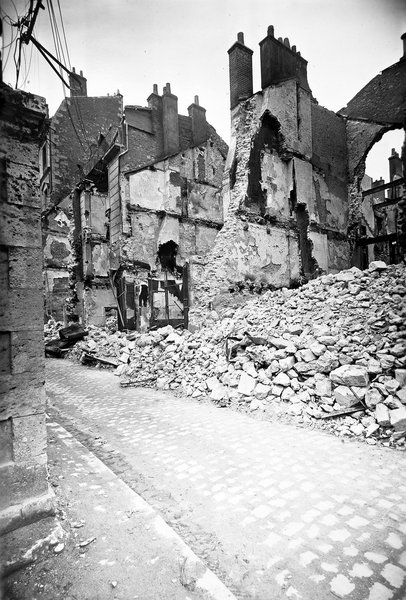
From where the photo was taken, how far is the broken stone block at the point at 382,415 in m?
3.43

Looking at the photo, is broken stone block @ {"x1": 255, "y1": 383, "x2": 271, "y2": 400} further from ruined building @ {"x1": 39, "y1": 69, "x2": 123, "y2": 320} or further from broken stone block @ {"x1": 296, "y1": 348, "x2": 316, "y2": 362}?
ruined building @ {"x1": 39, "y1": 69, "x2": 123, "y2": 320}

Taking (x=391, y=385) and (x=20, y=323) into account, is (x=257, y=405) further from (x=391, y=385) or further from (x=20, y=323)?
(x=20, y=323)

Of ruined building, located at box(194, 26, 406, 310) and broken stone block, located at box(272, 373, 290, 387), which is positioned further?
ruined building, located at box(194, 26, 406, 310)

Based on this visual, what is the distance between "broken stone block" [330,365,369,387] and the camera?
12.9 feet

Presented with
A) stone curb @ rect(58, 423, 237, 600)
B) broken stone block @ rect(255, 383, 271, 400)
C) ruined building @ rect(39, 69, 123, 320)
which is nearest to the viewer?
stone curb @ rect(58, 423, 237, 600)

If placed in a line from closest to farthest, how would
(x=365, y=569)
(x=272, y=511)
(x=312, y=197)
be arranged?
(x=365, y=569), (x=272, y=511), (x=312, y=197)

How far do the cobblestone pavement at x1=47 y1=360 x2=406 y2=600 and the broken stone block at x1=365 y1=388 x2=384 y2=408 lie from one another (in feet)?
2.06

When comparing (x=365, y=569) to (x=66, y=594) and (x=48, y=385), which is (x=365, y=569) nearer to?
(x=66, y=594)

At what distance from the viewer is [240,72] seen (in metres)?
10.4

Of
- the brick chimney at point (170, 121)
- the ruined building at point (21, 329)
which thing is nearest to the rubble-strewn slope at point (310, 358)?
the ruined building at point (21, 329)

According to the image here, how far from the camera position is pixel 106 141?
48.9 feet

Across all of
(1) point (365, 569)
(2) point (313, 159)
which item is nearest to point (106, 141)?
(2) point (313, 159)

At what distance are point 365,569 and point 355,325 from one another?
3.96 metres

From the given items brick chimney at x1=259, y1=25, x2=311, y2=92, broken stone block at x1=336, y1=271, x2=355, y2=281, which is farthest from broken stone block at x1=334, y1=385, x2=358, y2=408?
brick chimney at x1=259, y1=25, x2=311, y2=92
